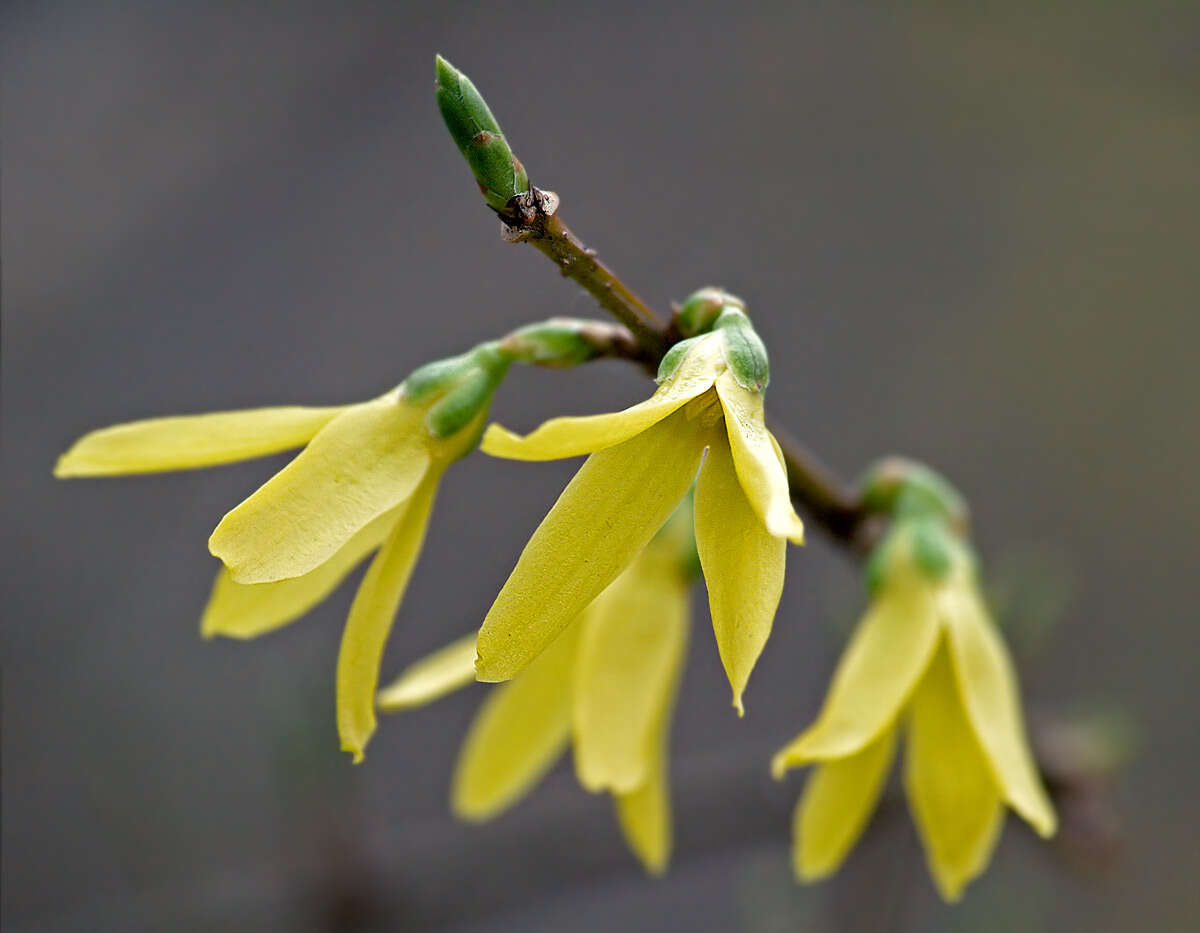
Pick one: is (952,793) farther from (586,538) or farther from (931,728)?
(586,538)

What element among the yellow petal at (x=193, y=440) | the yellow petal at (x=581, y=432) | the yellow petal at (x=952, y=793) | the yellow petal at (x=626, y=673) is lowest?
the yellow petal at (x=952, y=793)

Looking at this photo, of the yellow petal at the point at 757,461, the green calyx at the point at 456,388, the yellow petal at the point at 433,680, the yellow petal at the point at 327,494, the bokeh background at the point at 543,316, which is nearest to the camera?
the yellow petal at the point at 757,461

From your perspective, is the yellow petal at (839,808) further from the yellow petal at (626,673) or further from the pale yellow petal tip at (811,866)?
the yellow petal at (626,673)

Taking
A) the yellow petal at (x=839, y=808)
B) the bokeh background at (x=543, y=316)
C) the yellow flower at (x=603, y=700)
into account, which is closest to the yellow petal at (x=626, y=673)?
the yellow flower at (x=603, y=700)

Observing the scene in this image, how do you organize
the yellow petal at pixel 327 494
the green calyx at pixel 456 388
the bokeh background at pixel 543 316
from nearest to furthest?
1. the yellow petal at pixel 327 494
2. the green calyx at pixel 456 388
3. the bokeh background at pixel 543 316

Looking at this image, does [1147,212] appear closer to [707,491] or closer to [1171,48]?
[1171,48]

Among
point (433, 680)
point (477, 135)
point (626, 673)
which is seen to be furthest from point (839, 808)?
point (477, 135)

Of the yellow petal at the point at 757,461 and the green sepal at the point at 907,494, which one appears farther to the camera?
the green sepal at the point at 907,494
